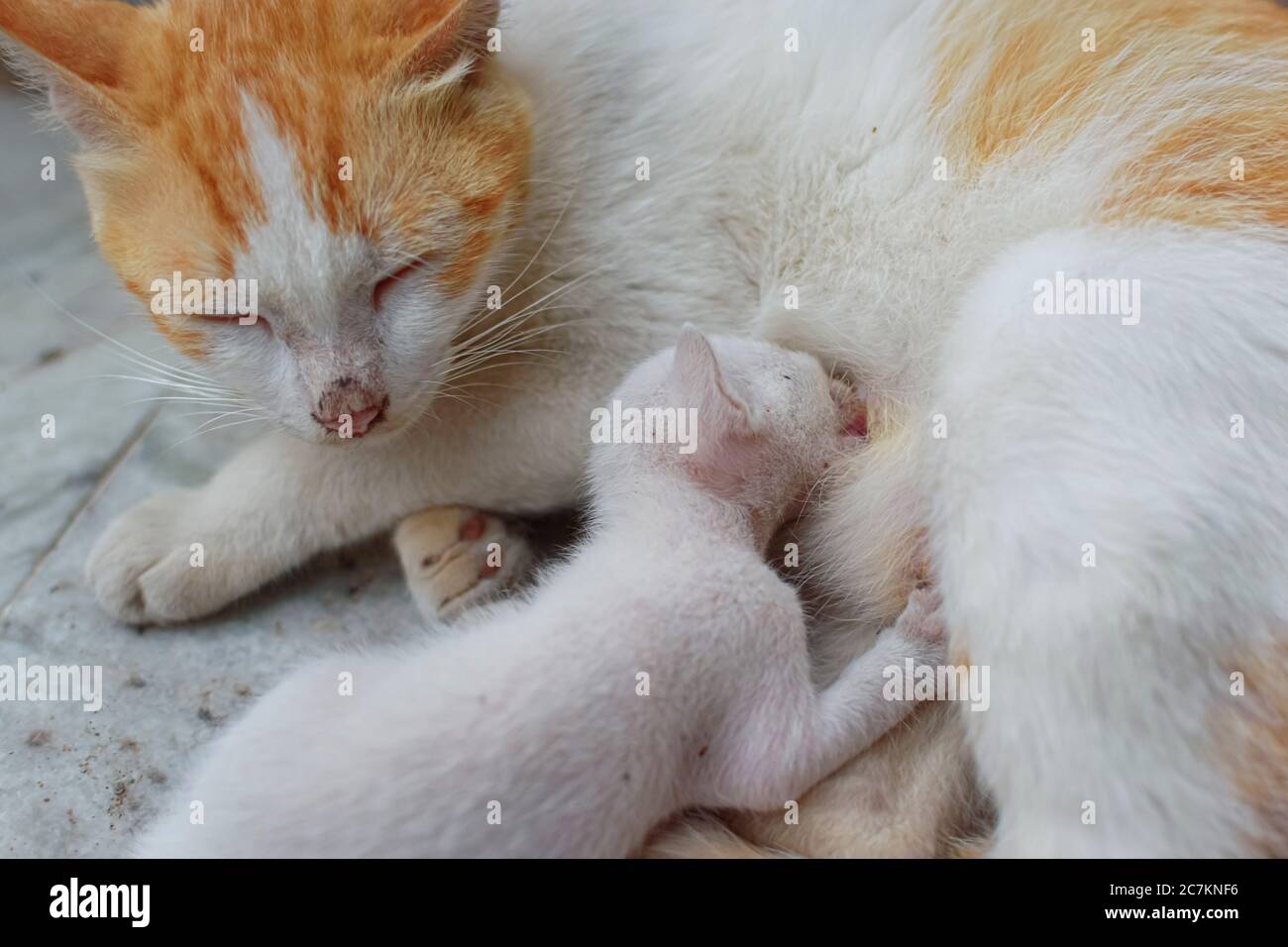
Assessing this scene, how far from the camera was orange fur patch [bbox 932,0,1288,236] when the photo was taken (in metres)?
1.11

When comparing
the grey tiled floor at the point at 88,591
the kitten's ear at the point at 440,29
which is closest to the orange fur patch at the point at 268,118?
the kitten's ear at the point at 440,29

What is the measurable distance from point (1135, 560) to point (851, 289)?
57 centimetres

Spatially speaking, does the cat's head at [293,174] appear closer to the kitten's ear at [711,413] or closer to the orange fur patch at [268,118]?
the orange fur patch at [268,118]

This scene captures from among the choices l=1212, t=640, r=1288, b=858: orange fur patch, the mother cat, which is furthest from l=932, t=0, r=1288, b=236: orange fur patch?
l=1212, t=640, r=1288, b=858: orange fur patch

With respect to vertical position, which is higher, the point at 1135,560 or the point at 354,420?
the point at 354,420

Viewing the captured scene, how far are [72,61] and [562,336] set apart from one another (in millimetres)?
622

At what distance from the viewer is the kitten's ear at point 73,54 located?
1.09 metres

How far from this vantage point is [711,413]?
1159 millimetres

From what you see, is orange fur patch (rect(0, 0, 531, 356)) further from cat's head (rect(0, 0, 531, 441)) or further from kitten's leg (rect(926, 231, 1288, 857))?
kitten's leg (rect(926, 231, 1288, 857))

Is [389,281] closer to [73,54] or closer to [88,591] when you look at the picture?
[73,54]

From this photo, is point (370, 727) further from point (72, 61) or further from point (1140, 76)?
point (1140, 76)

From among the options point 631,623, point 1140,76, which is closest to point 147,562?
point 631,623

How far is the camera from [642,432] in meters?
1.22

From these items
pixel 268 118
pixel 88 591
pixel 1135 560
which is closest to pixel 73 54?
pixel 268 118
